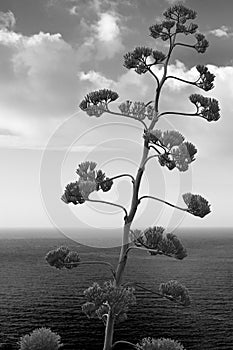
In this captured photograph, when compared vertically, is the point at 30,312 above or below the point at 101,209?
below

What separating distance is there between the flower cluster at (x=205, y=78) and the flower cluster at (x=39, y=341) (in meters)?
3.06

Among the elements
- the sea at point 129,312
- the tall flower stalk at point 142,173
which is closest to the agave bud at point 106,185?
the tall flower stalk at point 142,173

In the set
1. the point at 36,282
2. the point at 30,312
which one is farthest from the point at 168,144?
the point at 36,282

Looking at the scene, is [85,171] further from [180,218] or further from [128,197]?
[180,218]

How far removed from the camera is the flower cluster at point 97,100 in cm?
462

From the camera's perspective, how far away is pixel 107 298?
4.02 m

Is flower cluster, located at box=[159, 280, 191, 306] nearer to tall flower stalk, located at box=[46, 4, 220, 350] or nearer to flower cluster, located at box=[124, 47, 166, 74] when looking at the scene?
tall flower stalk, located at box=[46, 4, 220, 350]

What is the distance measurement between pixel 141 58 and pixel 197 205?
5.77 ft

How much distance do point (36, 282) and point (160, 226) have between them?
208ft

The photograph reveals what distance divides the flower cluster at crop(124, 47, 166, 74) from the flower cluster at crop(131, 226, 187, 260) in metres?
1.77

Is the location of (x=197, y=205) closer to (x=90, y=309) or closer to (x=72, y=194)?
(x=72, y=194)

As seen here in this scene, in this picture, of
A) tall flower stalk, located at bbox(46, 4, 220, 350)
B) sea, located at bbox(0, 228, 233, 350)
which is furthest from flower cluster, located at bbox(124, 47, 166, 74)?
sea, located at bbox(0, 228, 233, 350)

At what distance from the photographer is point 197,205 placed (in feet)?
13.9

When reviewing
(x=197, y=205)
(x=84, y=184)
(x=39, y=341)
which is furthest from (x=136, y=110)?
(x=39, y=341)
